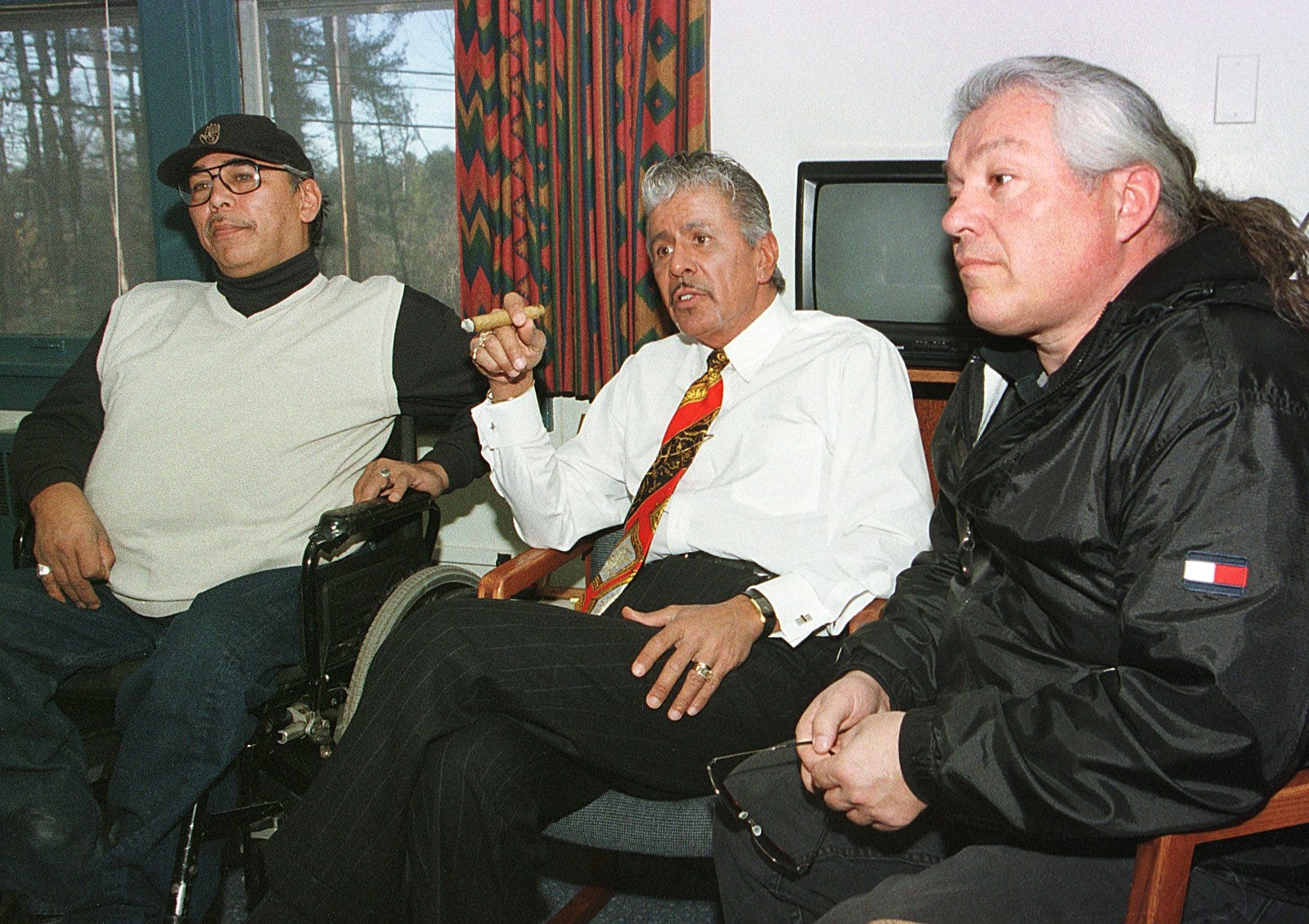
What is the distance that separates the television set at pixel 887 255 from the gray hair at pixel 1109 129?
1.08 metres

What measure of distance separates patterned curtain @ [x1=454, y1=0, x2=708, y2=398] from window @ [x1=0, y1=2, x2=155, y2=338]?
128 centimetres

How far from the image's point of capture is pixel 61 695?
188 cm

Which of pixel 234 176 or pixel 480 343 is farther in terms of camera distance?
pixel 234 176


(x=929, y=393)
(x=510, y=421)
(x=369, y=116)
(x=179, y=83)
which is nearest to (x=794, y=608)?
(x=510, y=421)

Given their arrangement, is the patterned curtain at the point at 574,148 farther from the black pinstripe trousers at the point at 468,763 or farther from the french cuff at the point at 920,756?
the french cuff at the point at 920,756

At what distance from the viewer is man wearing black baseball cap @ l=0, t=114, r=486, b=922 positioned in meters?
1.74

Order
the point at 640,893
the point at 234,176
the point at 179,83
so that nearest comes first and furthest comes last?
the point at 640,893, the point at 234,176, the point at 179,83

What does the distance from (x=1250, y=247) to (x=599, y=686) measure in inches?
37.5

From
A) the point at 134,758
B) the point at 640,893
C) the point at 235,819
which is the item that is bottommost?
the point at 640,893

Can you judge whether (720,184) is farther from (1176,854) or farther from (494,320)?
(1176,854)

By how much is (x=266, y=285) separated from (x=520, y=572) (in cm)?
89

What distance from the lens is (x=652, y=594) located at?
1.82 metres

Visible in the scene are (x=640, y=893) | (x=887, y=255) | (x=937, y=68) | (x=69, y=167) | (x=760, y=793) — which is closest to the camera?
(x=760, y=793)

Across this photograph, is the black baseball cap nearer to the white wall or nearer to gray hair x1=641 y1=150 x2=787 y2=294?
gray hair x1=641 y1=150 x2=787 y2=294
